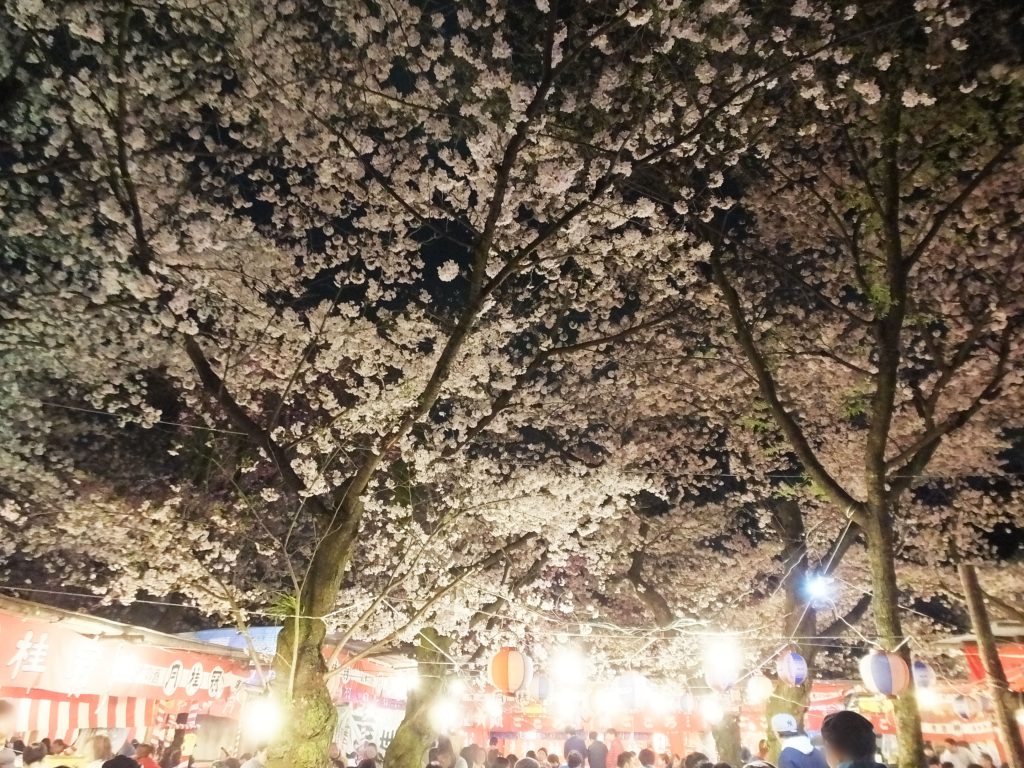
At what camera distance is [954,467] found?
53.1 ft

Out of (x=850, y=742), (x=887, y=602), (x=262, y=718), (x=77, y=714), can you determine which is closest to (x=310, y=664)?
(x=262, y=718)

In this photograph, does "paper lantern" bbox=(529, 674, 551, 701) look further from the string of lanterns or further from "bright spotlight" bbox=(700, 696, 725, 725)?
"bright spotlight" bbox=(700, 696, 725, 725)

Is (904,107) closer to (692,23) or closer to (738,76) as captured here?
(738,76)

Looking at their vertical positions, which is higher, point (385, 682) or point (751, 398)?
point (751, 398)

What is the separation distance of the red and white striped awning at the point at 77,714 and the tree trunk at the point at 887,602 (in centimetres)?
1136

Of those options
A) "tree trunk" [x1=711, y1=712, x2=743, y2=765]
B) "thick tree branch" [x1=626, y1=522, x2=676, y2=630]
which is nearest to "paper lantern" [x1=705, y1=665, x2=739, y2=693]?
"thick tree branch" [x1=626, y1=522, x2=676, y2=630]

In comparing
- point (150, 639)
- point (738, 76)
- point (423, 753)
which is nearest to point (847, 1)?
point (738, 76)

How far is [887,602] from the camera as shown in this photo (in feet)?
27.0

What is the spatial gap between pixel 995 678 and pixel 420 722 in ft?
39.2

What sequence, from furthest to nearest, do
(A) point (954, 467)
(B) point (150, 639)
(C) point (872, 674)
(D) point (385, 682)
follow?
(D) point (385, 682) → (A) point (954, 467) → (B) point (150, 639) → (C) point (872, 674)

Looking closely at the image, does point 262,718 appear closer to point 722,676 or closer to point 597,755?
point 597,755

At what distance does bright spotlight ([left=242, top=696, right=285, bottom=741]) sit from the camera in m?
8.46

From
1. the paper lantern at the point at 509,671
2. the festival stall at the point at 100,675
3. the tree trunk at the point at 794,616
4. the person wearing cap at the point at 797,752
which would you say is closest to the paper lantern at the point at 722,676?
the tree trunk at the point at 794,616

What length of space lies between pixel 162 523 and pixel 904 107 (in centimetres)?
1426
